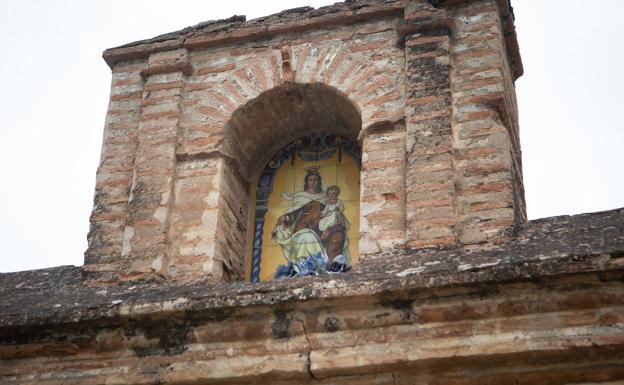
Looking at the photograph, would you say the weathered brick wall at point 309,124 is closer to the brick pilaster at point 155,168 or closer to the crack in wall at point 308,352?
the brick pilaster at point 155,168

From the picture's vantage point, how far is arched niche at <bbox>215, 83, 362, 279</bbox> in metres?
8.51

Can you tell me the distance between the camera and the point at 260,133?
898 centimetres

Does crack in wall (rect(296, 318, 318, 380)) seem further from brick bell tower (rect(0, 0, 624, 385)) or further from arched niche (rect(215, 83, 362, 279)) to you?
arched niche (rect(215, 83, 362, 279))

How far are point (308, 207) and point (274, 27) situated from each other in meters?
1.56

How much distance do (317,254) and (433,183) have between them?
131 centimetres

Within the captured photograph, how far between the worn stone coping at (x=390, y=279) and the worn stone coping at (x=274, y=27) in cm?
220

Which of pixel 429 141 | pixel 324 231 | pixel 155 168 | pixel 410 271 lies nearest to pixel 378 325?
pixel 410 271

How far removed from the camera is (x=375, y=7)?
8688mm

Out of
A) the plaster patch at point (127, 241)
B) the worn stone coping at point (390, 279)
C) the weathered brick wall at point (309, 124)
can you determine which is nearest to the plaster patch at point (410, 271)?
the worn stone coping at point (390, 279)

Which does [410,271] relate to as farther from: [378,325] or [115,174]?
[115,174]

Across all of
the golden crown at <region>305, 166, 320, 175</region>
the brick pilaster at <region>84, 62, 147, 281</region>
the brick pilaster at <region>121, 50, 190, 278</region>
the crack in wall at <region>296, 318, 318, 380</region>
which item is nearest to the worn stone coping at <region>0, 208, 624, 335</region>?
the crack in wall at <region>296, 318, 318, 380</region>

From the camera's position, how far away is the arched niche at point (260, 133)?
8508 mm

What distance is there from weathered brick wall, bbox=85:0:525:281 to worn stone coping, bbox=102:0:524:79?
0.5 inches

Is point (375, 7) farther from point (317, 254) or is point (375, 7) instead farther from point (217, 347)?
point (217, 347)
